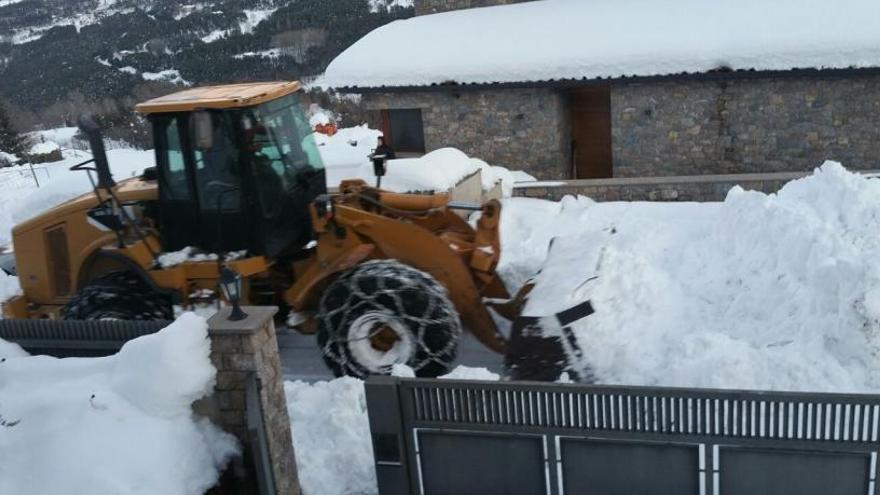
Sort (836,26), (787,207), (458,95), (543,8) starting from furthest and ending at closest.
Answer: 1. (543,8)
2. (458,95)
3. (836,26)
4. (787,207)

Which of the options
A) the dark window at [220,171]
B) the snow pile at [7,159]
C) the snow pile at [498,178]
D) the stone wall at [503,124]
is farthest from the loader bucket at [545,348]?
the snow pile at [7,159]

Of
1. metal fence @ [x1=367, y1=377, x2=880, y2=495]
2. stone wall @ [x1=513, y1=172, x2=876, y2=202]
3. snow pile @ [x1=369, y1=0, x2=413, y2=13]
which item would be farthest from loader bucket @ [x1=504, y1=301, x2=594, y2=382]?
snow pile @ [x1=369, y1=0, x2=413, y2=13]

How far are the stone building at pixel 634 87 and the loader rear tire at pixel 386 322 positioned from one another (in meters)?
8.31

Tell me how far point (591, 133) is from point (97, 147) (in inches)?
416

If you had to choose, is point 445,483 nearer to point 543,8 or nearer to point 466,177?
point 466,177

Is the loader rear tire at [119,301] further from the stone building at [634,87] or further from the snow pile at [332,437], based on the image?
the stone building at [634,87]

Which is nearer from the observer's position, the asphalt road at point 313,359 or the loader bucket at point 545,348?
the loader bucket at point 545,348

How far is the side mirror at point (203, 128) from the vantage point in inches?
261

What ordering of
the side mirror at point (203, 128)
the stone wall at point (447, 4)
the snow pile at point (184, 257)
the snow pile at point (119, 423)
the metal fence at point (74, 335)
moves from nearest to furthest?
1. the snow pile at point (119, 423)
2. the metal fence at point (74, 335)
3. the side mirror at point (203, 128)
4. the snow pile at point (184, 257)
5. the stone wall at point (447, 4)

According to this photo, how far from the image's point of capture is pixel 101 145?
22.1 feet

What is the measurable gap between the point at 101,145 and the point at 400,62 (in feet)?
31.0

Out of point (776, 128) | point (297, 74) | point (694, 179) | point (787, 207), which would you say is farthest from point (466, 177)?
point (297, 74)

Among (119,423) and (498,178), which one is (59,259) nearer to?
(119,423)

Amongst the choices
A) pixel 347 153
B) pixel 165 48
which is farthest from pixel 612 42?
pixel 165 48
